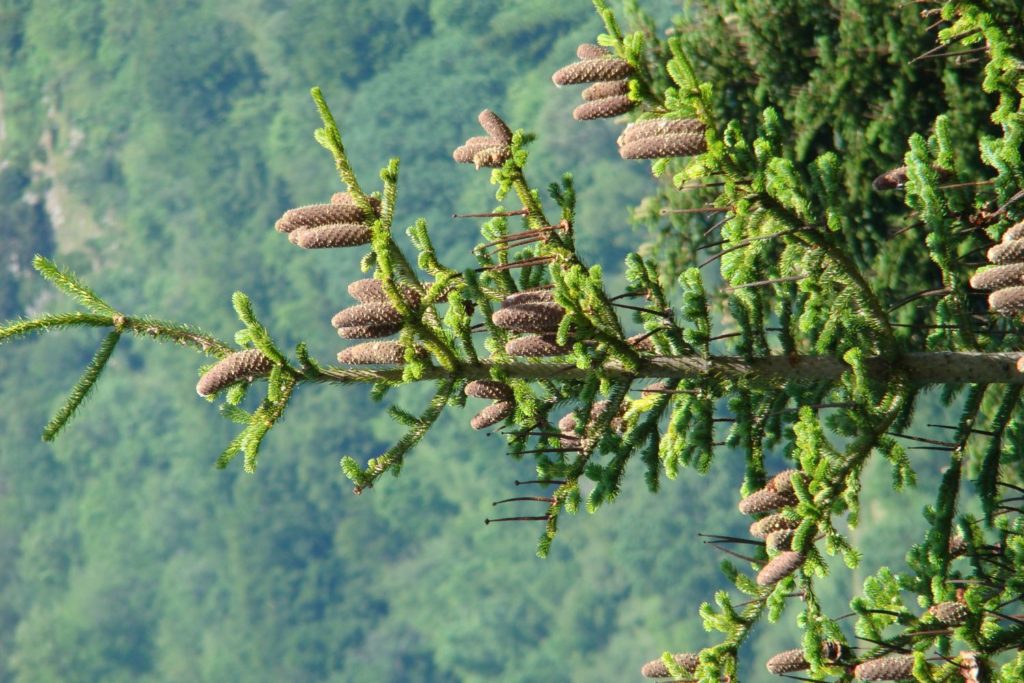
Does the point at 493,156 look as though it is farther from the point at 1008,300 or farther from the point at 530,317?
the point at 1008,300

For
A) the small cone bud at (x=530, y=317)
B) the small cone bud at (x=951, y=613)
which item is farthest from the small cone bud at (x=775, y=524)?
the small cone bud at (x=530, y=317)

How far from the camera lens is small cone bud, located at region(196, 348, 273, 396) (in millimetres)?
4402

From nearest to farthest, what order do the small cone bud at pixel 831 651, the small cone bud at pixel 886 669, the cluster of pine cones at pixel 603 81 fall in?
1. the cluster of pine cones at pixel 603 81
2. the small cone bud at pixel 886 669
3. the small cone bud at pixel 831 651

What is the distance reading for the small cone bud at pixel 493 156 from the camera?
5043 millimetres

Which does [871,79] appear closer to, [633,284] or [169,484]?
[633,284]

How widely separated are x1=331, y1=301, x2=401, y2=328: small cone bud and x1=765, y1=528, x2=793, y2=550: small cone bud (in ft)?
6.92

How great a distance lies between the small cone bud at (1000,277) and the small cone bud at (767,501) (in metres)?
1.35

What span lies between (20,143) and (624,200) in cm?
10114

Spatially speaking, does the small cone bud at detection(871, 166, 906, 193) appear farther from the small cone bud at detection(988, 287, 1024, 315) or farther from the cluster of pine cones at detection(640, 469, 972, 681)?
the cluster of pine cones at detection(640, 469, 972, 681)

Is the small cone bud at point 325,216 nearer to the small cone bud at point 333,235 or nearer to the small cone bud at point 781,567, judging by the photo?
the small cone bud at point 333,235

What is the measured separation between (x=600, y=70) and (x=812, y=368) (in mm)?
1725

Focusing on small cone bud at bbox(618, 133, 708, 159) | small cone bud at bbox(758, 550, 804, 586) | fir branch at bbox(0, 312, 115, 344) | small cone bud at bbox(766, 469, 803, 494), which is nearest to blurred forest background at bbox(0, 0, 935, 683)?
small cone bud at bbox(766, 469, 803, 494)

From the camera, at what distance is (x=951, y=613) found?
5777 mm

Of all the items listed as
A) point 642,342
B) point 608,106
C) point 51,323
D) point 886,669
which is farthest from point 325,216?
point 886,669
